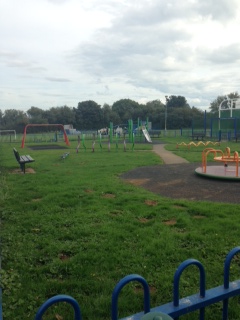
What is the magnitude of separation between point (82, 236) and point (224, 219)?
2.27m

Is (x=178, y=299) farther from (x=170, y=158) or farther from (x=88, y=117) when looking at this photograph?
(x=88, y=117)

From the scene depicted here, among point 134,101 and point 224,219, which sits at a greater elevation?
point 134,101

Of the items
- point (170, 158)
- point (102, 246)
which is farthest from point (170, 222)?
point (170, 158)

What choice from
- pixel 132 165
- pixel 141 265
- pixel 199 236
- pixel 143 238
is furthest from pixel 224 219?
pixel 132 165

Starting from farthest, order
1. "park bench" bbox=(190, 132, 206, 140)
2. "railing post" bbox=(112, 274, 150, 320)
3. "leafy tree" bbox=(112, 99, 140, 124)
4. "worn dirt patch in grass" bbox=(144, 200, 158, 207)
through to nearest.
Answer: "leafy tree" bbox=(112, 99, 140, 124) < "park bench" bbox=(190, 132, 206, 140) < "worn dirt patch in grass" bbox=(144, 200, 158, 207) < "railing post" bbox=(112, 274, 150, 320)

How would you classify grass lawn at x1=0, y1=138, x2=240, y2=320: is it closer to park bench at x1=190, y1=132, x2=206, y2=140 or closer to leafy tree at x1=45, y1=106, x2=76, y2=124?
park bench at x1=190, y1=132, x2=206, y2=140

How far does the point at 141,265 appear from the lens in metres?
3.60

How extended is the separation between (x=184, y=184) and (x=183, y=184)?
1.0 inches

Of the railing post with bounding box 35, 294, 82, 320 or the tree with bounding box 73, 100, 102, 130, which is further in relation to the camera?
the tree with bounding box 73, 100, 102, 130

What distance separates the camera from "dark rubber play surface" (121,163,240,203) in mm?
6930

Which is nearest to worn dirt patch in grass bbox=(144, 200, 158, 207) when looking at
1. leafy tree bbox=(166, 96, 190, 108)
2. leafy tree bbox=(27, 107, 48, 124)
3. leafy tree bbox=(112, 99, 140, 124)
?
leafy tree bbox=(27, 107, 48, 124)

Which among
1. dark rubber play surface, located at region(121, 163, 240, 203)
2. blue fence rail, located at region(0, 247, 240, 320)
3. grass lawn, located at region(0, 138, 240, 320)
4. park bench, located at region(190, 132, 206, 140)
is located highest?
park bench, located at region(190, 132, 206, 140)

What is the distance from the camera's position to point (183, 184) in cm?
827

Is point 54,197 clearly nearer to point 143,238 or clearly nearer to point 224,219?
point 143,238
